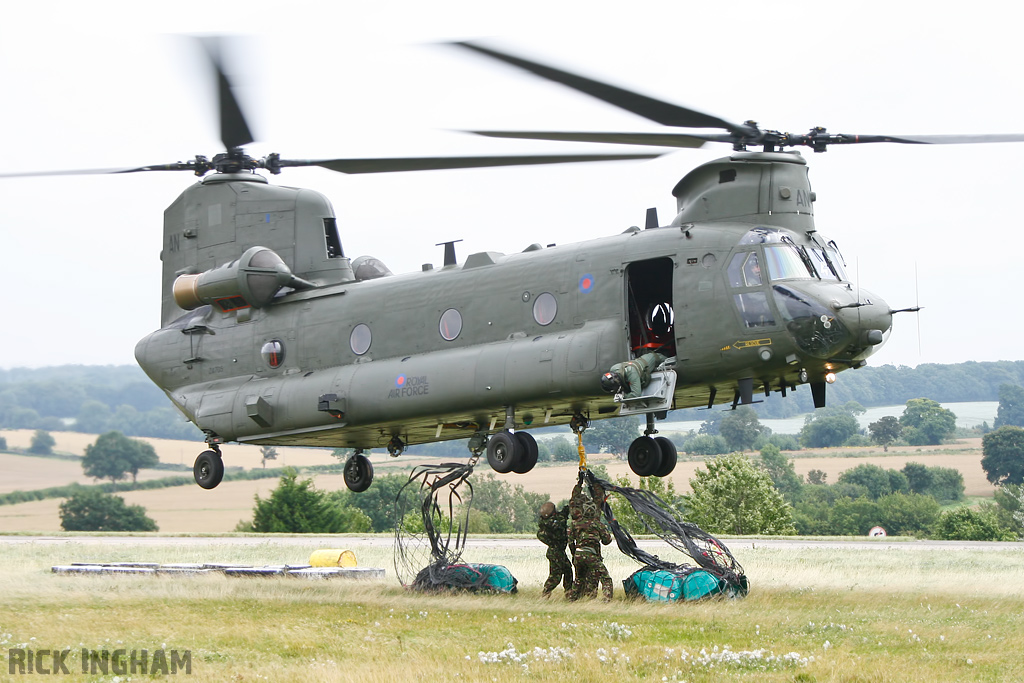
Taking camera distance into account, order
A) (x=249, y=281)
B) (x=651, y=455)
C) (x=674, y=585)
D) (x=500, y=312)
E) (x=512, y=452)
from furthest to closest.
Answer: (x=249, y=281) < (x=674, y=585) < (x=651, y=455) < (x=500, y=312) < (x=512, y=452)

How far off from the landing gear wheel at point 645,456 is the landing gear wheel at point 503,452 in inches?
85.0

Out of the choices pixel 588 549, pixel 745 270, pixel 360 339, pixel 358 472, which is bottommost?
pixel 588 549

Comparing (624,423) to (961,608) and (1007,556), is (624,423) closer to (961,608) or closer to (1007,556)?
(1007,556)

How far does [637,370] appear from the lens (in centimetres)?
1573

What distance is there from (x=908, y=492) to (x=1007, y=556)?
2253 inches

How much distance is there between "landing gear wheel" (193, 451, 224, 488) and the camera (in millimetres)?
21344

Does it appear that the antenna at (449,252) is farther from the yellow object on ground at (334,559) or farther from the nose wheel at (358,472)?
the yellow object on ground at (334,559)

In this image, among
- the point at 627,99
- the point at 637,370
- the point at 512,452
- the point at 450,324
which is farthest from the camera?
the point at 450,324

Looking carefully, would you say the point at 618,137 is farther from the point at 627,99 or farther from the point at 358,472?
the point at 358,472

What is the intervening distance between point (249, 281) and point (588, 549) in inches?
315

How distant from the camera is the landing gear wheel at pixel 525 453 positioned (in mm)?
17078

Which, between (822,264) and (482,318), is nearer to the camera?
(822,264)

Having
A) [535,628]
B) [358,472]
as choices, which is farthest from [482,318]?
[358,472]

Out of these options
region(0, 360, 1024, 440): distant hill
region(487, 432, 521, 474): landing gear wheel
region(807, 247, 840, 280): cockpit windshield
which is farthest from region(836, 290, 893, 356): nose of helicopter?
region(0, 360, 1024, 440): distant hill
